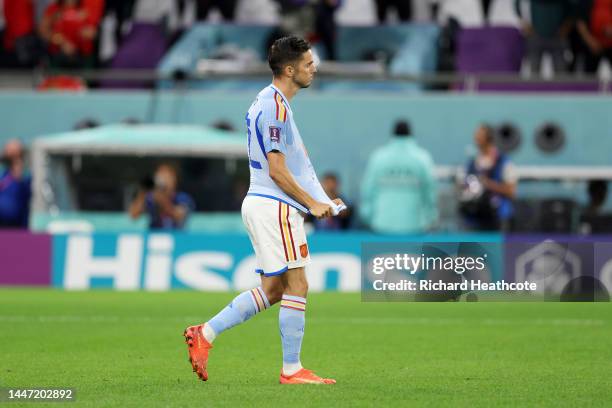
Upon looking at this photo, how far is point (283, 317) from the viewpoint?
9.12 metres

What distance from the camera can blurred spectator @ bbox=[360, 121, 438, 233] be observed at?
19188mm

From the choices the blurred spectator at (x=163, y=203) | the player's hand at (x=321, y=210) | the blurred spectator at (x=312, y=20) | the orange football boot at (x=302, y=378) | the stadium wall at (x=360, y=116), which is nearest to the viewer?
the player's hand at (x=321, y=210)

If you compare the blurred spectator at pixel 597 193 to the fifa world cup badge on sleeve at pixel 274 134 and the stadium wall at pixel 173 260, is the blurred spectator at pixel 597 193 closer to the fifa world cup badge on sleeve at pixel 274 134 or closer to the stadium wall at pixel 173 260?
the stadium wall at pixel 173 260

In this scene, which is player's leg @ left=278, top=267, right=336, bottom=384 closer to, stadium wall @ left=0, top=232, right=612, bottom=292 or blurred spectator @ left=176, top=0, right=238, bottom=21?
stadium wall @ left=0, top=232, right=612, bottom=292

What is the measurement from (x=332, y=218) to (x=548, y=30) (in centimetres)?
526

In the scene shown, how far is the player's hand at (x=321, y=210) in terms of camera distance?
8.86 m

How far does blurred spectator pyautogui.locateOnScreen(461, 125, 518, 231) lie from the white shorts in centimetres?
1021

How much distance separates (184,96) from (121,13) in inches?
133

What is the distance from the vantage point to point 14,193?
840 inches

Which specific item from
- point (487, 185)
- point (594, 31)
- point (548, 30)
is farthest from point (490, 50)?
point (487, 185)

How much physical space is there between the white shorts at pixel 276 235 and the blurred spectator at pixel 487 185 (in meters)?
10.2

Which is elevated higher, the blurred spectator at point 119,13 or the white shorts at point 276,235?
the blurred spectator at point 119,13

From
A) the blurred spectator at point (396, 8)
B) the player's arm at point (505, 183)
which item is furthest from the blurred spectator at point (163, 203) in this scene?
the blurred spectator at point (396, 8)

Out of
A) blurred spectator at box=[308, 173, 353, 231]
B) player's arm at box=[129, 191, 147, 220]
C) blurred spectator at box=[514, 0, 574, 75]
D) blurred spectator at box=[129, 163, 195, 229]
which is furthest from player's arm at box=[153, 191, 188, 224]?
blurred spectator at box=[514, 0, 574, 75]
